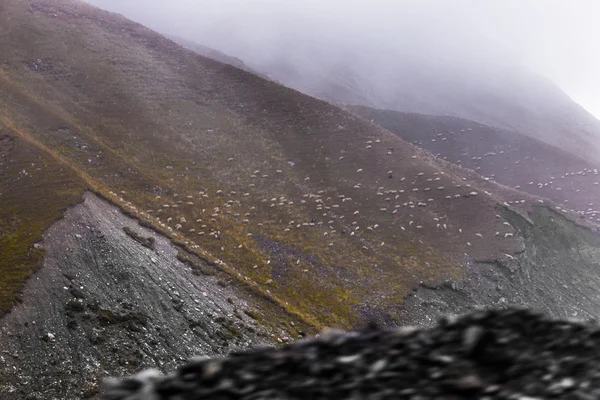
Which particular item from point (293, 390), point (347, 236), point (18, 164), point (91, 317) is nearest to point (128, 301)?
point (91, 317)

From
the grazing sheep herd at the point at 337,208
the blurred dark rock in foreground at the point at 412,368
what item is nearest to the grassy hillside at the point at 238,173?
the grazing sheep herd at the point at 337,208

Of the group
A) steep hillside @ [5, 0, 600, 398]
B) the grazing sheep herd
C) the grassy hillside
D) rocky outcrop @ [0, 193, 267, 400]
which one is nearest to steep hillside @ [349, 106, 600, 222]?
steep hillside @ [5, 0, 600, 398]

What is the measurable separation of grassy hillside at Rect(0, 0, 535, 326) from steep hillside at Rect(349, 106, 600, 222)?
4327cm

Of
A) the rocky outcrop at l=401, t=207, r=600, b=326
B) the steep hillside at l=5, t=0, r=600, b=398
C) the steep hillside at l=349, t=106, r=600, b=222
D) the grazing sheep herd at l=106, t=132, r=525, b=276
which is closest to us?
the steep hillside at l=5, t=0, r=600, b=398

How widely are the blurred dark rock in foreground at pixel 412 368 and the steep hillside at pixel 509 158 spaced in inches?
4657

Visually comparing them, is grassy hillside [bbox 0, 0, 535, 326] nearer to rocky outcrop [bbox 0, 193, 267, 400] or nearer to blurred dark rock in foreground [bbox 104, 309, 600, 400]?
rocky outcrop [bbox 0, 193, 267, 400]

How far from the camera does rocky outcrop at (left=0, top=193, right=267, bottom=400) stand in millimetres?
25156

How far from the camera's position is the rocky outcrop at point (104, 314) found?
25.2 metres

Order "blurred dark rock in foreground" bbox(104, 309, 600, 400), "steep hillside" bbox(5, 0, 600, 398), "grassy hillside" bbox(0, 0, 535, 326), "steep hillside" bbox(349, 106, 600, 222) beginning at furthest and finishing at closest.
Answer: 1. "steep hillside" bbox(349, 106, 600, 222)
2. "grassy hillside" bbox(0, 0, 535, 326)
3. "steep hillside" bbox(5, 0, 600, 398)
4. "blurred dark rock in foreground" bbox(104, 309, 600, 400)

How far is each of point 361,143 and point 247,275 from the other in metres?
45.5

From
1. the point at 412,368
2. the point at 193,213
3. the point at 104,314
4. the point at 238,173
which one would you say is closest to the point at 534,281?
the point at 238,173

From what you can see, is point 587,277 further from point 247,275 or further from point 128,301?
point 128,301

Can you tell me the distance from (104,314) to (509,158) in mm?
138473

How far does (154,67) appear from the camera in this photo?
98.2m
